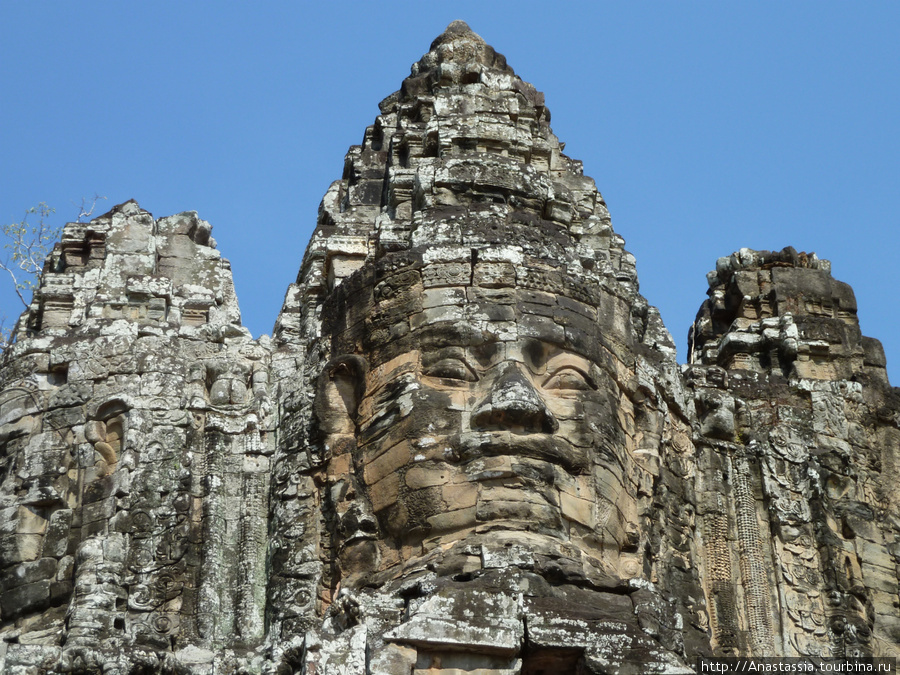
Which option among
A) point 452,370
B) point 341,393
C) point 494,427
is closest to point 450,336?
point 452,370

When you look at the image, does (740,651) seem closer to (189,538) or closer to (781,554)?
(781,554)

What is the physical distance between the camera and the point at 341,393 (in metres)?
21.8

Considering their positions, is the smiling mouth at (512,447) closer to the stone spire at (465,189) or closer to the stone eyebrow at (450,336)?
the stone eyebrow at (450,336)

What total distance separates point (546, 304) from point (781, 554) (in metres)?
4.69

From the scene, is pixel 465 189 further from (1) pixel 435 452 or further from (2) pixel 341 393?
(1) pixel 435 452

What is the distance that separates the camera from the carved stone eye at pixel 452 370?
2086 cm

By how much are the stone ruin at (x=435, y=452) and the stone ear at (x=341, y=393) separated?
0.03m

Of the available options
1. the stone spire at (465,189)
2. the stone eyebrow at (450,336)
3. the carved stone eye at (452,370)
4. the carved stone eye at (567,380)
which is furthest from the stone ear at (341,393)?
the carved stone eye at (567,380)

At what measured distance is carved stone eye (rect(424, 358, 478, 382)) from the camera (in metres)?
20.9

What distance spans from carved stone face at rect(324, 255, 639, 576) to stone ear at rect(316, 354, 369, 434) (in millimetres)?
156

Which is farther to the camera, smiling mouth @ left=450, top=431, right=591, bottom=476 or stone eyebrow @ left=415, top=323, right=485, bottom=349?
stone eyebrow @ left=415, top=323, right=485, bottom=349

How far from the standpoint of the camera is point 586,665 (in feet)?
60.4

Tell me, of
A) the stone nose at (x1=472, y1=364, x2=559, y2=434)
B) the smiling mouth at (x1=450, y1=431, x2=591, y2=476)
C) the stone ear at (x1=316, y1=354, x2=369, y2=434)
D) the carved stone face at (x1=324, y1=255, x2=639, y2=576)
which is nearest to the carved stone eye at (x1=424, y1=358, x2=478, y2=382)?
the carved stone face at (x1=324, y1=255, x2=639, y2=576)

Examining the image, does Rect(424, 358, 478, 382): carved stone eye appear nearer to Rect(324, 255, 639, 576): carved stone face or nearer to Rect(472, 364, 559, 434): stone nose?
Rect(324, 255, 639, 576): carved stone face
